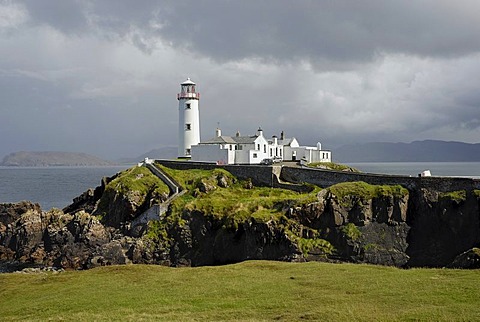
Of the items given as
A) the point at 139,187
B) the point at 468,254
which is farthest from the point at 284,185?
the point at 468,254

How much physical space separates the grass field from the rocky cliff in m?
16.4

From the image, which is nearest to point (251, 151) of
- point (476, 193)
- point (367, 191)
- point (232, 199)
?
point (232, 199)

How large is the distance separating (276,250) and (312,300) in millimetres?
27965

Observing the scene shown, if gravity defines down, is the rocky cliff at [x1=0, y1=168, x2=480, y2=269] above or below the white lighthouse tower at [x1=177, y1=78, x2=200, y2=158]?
below

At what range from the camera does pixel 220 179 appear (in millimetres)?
78125

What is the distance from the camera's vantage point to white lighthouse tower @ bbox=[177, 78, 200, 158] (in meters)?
98.8

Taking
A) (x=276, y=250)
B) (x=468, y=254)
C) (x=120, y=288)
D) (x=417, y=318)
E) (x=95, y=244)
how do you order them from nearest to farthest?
(x=417, y=318), (x=120, y=288), (x=468, y=254), (x=276, y=250), (x=95, y=244)

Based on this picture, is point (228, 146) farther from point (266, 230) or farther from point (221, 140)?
point (266, 230)

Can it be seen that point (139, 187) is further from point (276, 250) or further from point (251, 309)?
point (251, 309)

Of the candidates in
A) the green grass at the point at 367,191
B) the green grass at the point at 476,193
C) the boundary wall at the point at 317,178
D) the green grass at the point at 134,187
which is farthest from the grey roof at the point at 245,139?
the green grass at the point at 476,193

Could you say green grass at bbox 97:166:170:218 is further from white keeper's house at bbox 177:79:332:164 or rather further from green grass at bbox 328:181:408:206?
green grass at bbox 328:181:408:206

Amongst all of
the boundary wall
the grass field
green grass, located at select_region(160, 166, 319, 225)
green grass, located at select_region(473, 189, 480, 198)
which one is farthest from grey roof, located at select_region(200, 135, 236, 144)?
the grass field

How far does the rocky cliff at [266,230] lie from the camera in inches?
2188

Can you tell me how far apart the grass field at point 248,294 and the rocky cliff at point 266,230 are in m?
Result: 16.4
